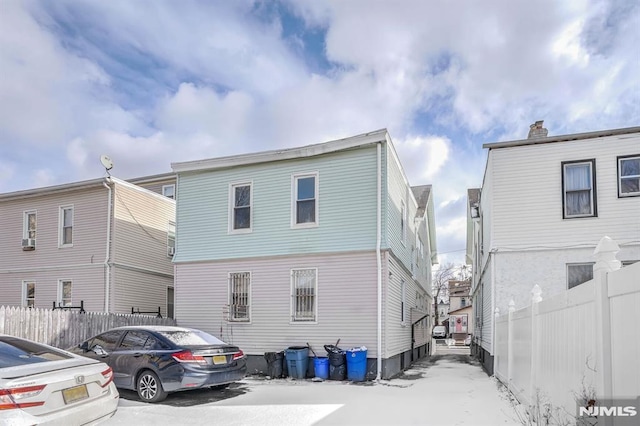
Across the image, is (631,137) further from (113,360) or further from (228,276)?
(113,360)

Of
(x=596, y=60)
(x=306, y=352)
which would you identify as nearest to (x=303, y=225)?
(x=306, y=352)

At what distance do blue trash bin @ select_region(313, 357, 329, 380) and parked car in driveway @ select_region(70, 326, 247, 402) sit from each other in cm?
299

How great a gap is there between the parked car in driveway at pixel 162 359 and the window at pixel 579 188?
9419 millimetres


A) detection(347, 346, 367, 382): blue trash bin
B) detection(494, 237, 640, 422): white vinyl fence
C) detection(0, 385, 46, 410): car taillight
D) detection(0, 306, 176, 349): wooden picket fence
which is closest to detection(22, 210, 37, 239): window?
detection(0, 306, 176, 349): wooden picket fence

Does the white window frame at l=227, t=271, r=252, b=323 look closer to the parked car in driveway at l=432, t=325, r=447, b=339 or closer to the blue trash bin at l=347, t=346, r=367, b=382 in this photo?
the blue trash bin at l=347, t=346, r=367, b=382

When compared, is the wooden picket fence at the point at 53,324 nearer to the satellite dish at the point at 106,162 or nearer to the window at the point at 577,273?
the satellite dish at the point at 106,162

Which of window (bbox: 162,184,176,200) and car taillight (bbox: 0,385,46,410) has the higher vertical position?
window (bbox: 162,184,176,200)

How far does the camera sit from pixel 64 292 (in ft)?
57.7

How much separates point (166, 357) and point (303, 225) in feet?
19.4

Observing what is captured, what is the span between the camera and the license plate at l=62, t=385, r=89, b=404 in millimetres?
4801

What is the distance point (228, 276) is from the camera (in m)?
14.2

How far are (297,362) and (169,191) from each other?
13.3 meters

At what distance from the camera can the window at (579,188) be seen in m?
12.4

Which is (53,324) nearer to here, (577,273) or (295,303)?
(295,303)
